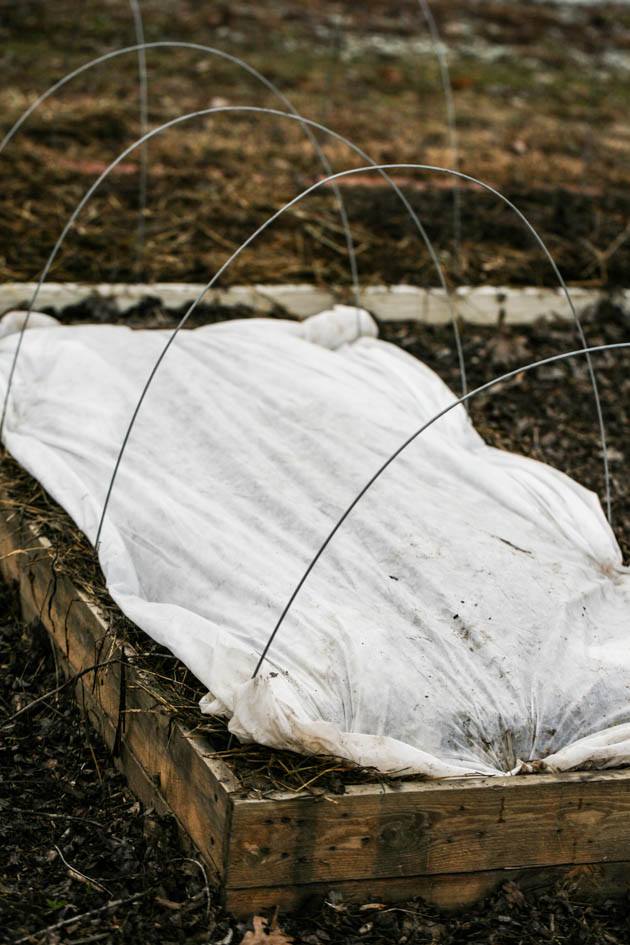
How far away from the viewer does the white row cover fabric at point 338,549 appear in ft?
9.42

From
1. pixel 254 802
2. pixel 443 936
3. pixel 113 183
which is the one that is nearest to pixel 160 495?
pixel 254 802

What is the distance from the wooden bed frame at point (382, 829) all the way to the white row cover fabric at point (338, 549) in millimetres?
93

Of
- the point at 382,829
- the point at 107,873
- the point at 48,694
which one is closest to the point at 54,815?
the point at 107,873

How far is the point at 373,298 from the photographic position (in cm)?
605

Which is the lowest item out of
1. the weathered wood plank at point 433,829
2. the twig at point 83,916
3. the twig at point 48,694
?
the twig at point 48,694

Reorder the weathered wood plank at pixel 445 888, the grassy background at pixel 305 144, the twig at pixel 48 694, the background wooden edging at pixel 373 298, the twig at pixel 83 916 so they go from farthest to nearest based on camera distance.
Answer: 1. the grassy background at pixel 305 144
2. the background wooden edging at pixel 373 298
3. the twig at pixel 48 694
4. the weathered wood plank at pixel 445 888
5. the twig at pixel 83 916

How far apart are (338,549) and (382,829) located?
931mm

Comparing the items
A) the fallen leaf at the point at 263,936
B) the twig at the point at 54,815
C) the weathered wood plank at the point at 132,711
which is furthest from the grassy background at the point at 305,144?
the fallen leaf at the point at 263,936

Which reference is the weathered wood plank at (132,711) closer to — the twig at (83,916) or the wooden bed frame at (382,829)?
the wooden bed frame at (382,829)

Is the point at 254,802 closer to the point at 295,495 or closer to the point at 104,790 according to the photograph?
the point at 104,790

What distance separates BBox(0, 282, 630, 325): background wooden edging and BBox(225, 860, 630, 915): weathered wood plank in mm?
3556

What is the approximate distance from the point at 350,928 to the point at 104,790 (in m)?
0.80

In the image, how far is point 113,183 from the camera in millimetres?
7172

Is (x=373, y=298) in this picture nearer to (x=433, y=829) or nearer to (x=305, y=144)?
(x=305, y=144)
